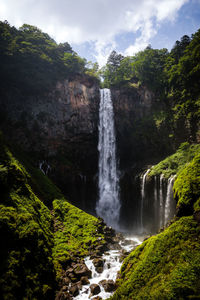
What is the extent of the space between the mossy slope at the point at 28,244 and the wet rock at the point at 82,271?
664 mm

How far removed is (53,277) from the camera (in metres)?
6.37

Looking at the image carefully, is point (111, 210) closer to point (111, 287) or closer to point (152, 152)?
point (152, 152)

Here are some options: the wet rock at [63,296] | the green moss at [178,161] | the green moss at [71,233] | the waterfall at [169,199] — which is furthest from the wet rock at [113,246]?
the green moss at [178,161]

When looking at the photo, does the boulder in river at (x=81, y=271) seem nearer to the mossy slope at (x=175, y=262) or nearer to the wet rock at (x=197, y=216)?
the mossy slope at (x=175, y=262)

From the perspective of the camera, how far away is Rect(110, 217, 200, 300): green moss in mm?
3482

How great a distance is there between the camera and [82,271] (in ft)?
23.5

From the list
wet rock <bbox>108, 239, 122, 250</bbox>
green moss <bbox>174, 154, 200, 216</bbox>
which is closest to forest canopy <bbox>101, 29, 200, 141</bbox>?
green moss <bbox>174, 154, 200, 216</bbox>

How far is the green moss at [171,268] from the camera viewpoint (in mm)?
3482

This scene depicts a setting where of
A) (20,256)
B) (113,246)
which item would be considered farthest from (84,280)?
(113,246)

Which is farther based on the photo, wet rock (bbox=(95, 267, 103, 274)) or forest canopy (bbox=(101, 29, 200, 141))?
forest canopy (bbox=(101, 29, 200, 141))

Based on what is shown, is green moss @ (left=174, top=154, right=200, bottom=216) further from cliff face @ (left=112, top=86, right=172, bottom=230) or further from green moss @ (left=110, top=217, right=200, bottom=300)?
cliff face @ (left=112, top=86, right=172, bottom=230)

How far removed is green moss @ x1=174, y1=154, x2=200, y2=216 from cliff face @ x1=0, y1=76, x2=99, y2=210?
18097 mm

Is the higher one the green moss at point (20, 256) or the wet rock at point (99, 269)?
the green moss at point (20, 256)

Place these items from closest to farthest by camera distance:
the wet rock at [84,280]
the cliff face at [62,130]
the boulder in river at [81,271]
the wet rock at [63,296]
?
the wet rock at [63,296]
the wet rock at [84,280]
the boulder in river at [81,271]
the cliff face at [62,130]
